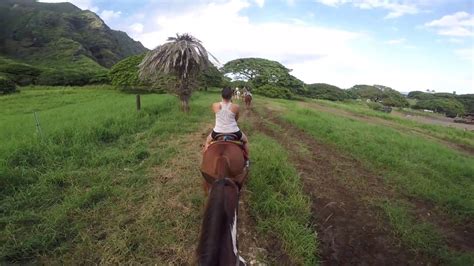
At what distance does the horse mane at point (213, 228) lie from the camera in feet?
7.05

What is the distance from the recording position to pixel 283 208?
174 inches

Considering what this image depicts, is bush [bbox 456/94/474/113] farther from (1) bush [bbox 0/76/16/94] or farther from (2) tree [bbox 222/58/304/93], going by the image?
(1) bush [bbox 0/76/16/94]

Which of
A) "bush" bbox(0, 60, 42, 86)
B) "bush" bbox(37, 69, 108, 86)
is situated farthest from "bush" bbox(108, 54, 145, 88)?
"bush" bbox(0, 60, 42, 86)

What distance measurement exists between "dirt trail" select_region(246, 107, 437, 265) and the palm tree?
7.02m

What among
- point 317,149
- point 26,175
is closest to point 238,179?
point 26,175

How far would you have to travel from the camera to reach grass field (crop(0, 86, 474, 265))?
3559mm

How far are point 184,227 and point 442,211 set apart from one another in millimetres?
4631

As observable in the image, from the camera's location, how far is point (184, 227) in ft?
12.8

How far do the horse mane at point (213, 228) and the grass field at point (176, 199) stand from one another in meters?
1.25

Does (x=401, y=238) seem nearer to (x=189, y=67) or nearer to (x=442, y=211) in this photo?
(x=442, y=211)

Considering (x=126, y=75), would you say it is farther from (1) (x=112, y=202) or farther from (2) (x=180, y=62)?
(1) (x=112, y=202)

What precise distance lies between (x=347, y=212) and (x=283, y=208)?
1280 mm

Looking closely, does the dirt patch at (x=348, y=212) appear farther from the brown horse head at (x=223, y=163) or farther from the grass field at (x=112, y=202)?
the brown horse head at (x=223, y=163)

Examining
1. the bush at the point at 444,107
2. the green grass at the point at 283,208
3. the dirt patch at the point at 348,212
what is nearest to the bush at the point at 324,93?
the bush at the point at 444,107
